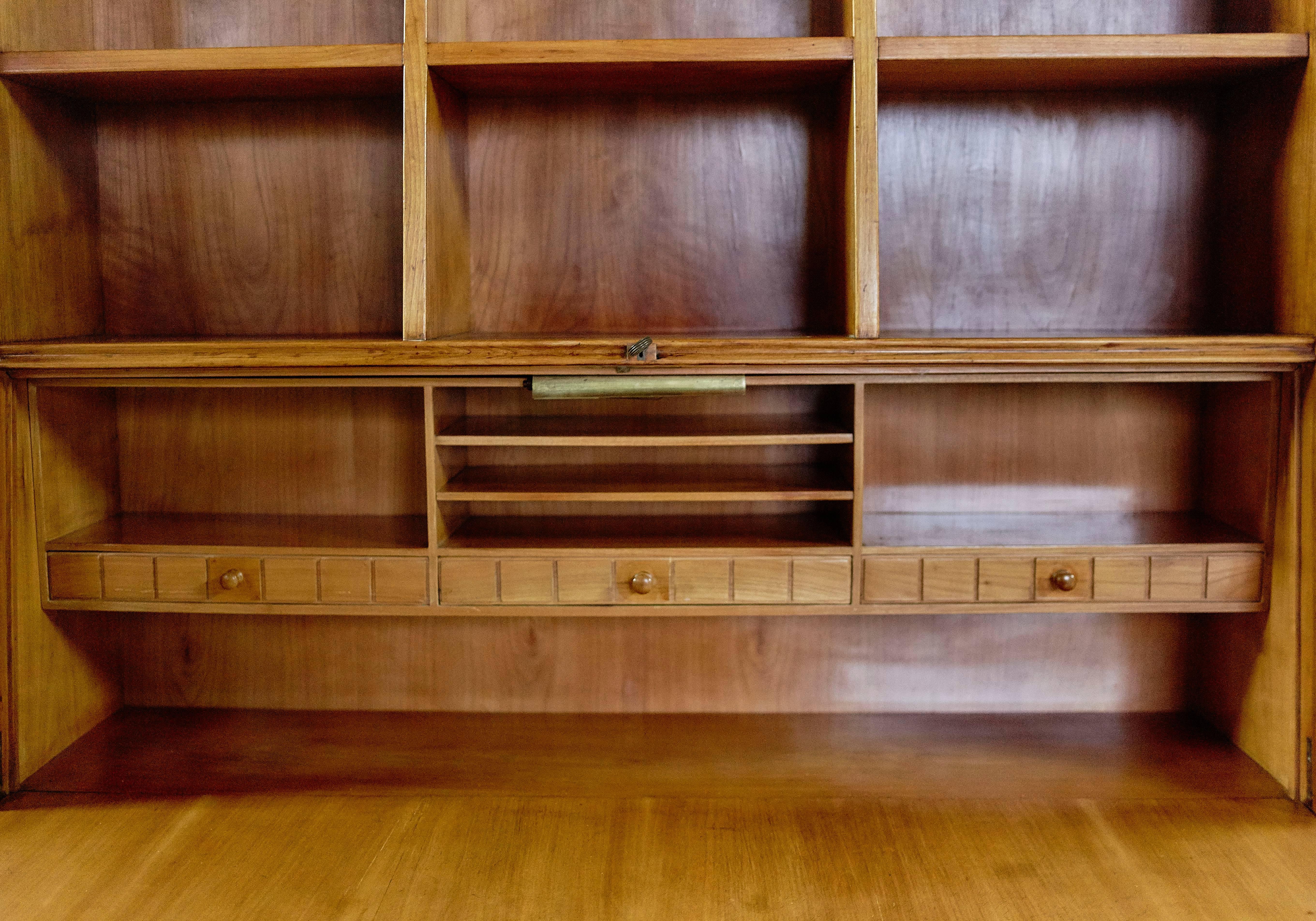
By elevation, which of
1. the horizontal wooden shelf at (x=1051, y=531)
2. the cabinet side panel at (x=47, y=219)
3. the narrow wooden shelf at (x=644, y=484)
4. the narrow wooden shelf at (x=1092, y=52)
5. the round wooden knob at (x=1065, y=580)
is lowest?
the round wooden knob at (x=1065, y=580)

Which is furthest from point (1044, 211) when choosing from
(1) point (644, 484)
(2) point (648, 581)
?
(2) point (648, 581)

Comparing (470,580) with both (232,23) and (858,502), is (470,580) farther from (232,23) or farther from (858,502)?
(232,23)

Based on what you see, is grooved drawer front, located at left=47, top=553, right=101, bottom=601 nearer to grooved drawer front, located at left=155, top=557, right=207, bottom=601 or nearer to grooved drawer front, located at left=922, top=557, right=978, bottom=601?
grooved drawer front, located at left=155, top=557, right=207, bottom=601

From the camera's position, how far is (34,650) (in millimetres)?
2221

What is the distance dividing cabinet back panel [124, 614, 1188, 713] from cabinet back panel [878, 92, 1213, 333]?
77 cm

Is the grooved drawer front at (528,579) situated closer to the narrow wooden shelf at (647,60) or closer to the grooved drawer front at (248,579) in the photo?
the grooved drawer front at (248,579)

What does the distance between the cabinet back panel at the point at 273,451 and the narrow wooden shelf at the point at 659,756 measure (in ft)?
1.78

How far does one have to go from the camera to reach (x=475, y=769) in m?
2.22

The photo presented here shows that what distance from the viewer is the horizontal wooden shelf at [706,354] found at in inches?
79.4

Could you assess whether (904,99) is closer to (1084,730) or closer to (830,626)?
(830,626)

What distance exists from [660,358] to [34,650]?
1.54 m

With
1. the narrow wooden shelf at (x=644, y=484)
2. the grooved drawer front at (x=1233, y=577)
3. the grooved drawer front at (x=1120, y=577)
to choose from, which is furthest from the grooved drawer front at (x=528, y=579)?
the grooved drawer front at (x=1233, y=577)

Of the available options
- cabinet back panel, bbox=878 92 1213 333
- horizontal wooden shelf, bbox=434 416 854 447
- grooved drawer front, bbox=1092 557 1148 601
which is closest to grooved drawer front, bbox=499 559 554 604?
horizontal wooden shelf, bbox=434 416 854 447

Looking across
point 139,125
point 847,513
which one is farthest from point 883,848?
point 139,125
